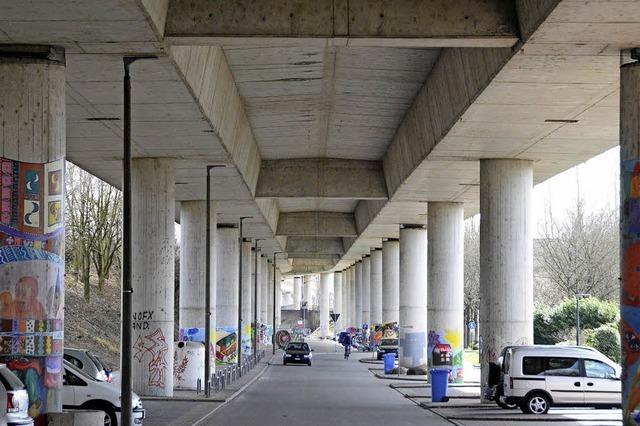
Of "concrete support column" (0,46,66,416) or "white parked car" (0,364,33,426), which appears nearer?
"white parked car" (0,364,33,426)

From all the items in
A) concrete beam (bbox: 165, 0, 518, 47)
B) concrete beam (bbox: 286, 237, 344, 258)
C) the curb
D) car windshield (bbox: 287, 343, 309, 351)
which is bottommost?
the curb

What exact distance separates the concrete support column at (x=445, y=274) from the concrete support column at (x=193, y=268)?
29.4 ft

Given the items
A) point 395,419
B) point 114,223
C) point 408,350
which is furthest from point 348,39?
point 114,223

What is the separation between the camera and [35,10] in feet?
54.9

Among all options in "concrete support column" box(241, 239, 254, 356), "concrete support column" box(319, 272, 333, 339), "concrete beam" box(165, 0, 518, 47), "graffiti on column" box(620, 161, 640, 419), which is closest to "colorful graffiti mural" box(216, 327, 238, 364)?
"concrete support column" box(241, 239, 254, 356)

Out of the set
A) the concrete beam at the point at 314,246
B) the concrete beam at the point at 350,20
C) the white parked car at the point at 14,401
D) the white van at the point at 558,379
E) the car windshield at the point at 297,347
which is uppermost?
the concrete beam at the point at 350,20

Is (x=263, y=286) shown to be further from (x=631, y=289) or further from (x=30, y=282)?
(x=631, y=289)

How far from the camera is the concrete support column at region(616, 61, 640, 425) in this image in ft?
63.1

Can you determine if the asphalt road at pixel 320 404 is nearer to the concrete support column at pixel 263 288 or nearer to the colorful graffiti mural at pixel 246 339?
the colorful graffiti mural at pixel 246 339

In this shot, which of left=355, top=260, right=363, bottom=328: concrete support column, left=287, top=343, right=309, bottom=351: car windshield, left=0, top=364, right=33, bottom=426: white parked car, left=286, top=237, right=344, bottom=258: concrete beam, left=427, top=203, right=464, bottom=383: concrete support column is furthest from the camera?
left=355, top=260, right=363, bottom=328: concrete support column

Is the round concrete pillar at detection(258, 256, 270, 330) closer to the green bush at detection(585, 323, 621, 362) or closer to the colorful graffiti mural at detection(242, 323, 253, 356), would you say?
the colorful graffiti mural at detection(242, 323, 253, 356)

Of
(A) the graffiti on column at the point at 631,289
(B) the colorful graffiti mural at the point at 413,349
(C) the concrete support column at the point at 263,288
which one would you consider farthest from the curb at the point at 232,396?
(C) the concrete support column at the point at 263,288

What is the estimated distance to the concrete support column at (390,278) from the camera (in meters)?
70.8

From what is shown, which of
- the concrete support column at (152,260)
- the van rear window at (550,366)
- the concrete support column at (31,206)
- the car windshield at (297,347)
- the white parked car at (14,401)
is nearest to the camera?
the white parked car at (14,401)
